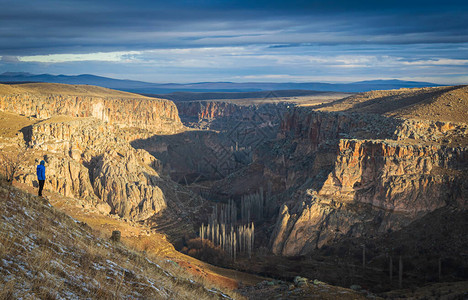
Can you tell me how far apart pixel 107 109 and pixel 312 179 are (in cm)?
9133

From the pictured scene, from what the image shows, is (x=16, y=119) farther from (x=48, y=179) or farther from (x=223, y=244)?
(x=223, y=244)

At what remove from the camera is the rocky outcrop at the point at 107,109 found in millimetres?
93394

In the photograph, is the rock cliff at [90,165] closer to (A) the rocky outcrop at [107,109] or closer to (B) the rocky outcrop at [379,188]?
(A) the rocky outcrop at [107,109]

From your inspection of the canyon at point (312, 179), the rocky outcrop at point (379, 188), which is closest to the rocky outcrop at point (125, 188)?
the canyon at point (312, 179)

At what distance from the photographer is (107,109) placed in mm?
143500

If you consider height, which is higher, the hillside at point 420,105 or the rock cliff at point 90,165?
the hillside at point 420,105

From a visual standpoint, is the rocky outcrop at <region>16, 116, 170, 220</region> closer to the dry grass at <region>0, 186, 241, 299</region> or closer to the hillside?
the hillside

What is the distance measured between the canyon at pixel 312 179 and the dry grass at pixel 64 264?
1365 inches

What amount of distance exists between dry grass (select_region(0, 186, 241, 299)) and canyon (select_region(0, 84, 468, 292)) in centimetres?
3468

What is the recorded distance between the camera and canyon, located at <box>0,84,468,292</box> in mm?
57156

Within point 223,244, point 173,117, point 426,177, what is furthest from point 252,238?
point 173,117

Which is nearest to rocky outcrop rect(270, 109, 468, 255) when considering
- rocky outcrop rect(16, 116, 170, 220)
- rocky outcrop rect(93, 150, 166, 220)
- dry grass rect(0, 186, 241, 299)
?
rocky outcrop rect(93, 150, 166, 220)

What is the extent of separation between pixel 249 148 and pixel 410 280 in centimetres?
9993

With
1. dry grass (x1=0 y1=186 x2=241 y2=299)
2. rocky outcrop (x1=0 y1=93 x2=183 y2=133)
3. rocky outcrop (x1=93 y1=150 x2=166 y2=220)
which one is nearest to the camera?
dry grass (x1=0 y1=186 x2=241 y2=299)
